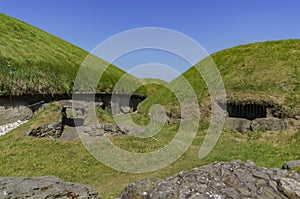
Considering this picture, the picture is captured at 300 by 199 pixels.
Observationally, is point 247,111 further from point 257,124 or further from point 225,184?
point 225,184

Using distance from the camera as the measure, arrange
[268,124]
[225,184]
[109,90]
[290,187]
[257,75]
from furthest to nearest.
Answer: [109,90], [257,75], [268,124], [225,184], [290,187]

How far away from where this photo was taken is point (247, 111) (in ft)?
88.7

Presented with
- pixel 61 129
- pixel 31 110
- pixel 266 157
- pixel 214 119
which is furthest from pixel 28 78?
pixel 266 157

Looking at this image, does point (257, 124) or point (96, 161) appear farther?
point (257, 124)

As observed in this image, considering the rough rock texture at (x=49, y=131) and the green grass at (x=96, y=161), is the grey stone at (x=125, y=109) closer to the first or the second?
the green grass at (x=96, y=161)

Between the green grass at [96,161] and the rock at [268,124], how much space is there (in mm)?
800

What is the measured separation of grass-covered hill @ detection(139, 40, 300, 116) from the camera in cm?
2670

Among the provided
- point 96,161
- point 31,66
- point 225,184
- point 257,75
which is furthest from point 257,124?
point 31,66

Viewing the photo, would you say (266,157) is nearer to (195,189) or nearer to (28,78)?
(195,189)

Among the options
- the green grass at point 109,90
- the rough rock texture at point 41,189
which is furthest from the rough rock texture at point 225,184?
the green grass at point 109,90

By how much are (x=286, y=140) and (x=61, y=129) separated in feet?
53.8

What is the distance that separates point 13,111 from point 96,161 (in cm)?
1258

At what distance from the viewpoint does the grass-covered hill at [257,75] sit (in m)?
26.7

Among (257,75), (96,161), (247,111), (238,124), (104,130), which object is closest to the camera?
(96,161)
